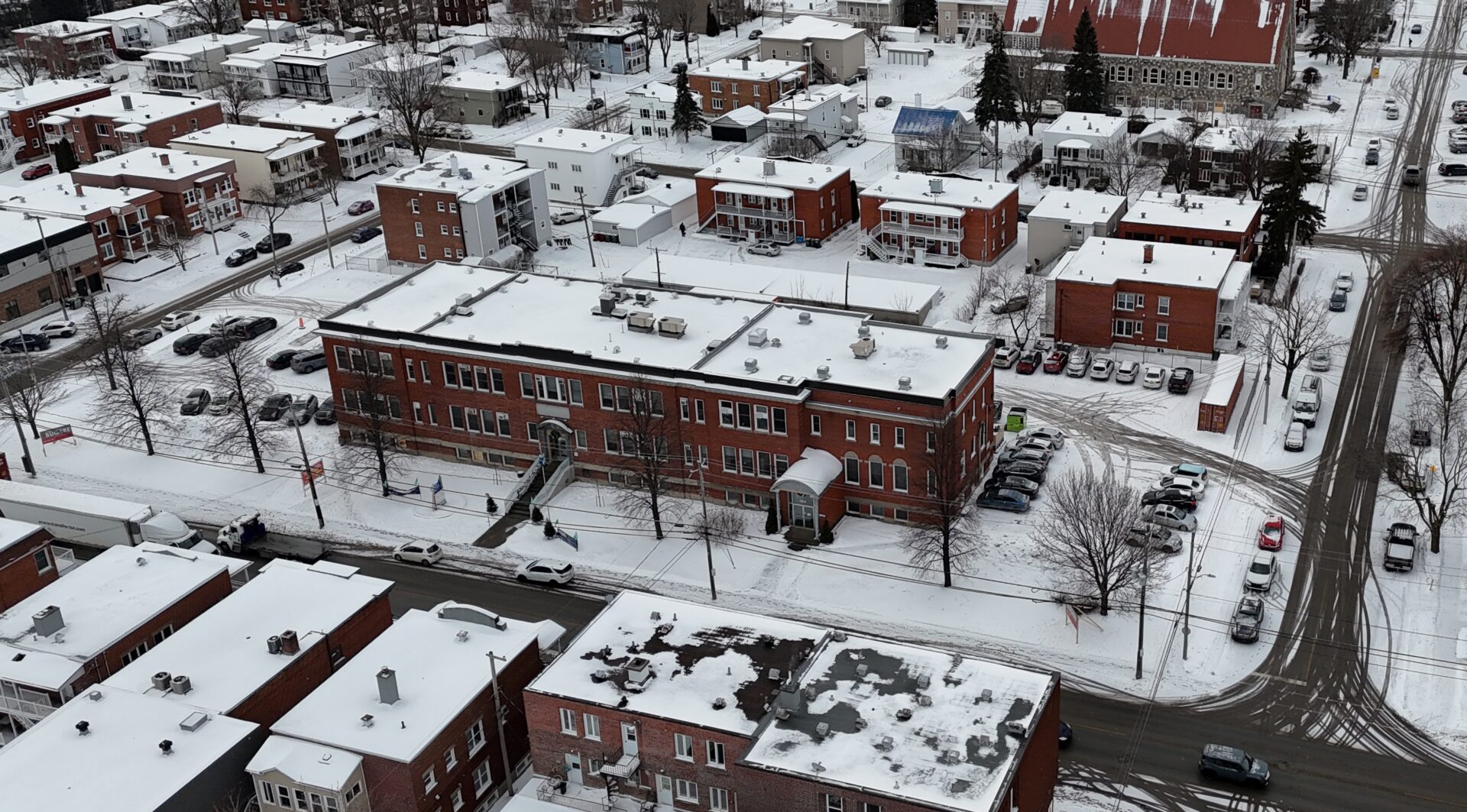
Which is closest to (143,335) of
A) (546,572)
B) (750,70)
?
(546,572)

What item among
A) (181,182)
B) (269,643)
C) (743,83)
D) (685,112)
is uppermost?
(743,83)

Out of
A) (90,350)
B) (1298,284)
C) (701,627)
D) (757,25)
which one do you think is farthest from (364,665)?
(757,25)

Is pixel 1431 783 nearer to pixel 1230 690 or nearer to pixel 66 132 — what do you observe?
pixel 1230 690

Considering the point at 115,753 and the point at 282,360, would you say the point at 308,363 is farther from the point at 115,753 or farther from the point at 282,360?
the point at 115,753

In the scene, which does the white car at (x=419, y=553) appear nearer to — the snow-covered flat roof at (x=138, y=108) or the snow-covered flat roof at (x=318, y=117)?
the snow-covered flat roof at (x=318, y=117)

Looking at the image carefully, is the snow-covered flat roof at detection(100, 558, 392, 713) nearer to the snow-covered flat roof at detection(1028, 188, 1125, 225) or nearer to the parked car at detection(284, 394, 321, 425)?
the parked car at detection(284, 394, 321, 425)
